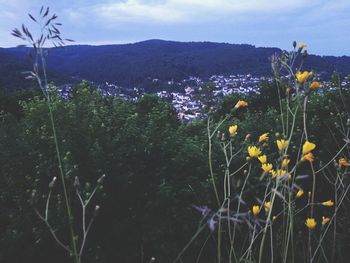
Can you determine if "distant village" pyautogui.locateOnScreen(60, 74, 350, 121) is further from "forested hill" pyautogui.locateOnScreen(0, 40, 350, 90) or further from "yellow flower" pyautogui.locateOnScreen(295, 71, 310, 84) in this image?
"forested hill" pyautogui.locateOnScreen(0, 40, 350, 90)

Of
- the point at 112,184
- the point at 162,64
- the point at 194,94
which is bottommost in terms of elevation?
the point at 162,64

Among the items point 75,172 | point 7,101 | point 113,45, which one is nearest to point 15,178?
point 75,172

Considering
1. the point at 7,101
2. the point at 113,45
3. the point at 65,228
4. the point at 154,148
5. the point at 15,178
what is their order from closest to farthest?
1. the point at 65,228
2. the point at 15,178
3. the point at 154,148
4. the point at 7,101
5. the point at 113,45

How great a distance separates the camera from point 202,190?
4.46 m

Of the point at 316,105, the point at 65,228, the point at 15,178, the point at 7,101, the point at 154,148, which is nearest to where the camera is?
the point at 65,228

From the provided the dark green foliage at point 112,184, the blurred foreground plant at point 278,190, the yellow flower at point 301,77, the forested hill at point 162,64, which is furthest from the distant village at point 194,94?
the forested hill at point 162,64

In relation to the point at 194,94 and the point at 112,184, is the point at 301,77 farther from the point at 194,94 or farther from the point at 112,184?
the point at 194,94

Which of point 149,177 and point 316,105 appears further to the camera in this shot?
point 316,105

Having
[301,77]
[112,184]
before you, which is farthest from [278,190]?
[112,184]

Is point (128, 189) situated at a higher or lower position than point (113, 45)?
higher

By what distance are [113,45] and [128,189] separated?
146m

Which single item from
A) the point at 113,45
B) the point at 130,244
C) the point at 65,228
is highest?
the point at 65,228

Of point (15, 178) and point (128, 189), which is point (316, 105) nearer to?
point (128, 189)

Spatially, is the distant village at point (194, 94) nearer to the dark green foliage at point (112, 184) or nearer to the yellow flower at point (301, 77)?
the dark green foliage at point (112, 184)
